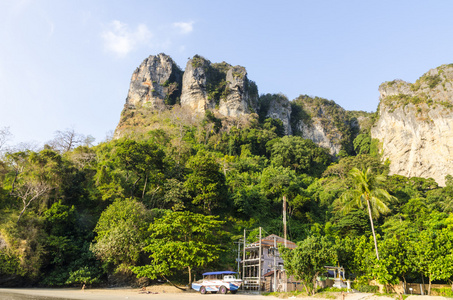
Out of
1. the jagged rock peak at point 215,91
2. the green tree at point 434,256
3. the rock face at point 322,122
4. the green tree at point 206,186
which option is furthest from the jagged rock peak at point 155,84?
the green tree at point 434,256

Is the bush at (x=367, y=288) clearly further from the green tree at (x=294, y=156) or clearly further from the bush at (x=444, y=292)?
the green tree at (x=294, y=156)

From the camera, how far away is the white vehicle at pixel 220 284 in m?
19.7

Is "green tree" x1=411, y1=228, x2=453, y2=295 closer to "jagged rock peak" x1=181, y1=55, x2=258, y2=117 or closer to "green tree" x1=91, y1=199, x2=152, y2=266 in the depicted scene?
"green tree" x1=91, y1=199, x2=152, y2=266

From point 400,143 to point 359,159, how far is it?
12319mm

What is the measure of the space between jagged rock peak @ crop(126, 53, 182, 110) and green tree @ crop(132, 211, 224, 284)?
47282mm

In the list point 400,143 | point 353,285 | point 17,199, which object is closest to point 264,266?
point 353,285

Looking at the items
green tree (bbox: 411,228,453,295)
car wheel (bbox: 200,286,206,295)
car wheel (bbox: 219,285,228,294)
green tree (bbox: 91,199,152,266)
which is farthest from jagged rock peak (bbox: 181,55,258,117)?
green tree (bbox: 411,228,453,295)

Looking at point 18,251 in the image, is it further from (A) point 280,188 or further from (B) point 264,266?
(A) point 280,188

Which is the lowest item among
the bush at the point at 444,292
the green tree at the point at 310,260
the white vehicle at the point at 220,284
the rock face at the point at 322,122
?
the white vehicle at the point at 220,284

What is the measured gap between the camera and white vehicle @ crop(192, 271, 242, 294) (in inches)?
775

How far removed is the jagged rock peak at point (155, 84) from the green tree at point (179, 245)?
4728 centimetres

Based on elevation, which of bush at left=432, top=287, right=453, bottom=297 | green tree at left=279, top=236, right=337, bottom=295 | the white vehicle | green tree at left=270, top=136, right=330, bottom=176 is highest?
green tree at left=270, top=136, right=330, bottom=176

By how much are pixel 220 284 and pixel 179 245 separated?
3821 millimetres

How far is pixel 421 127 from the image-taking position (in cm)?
5231
